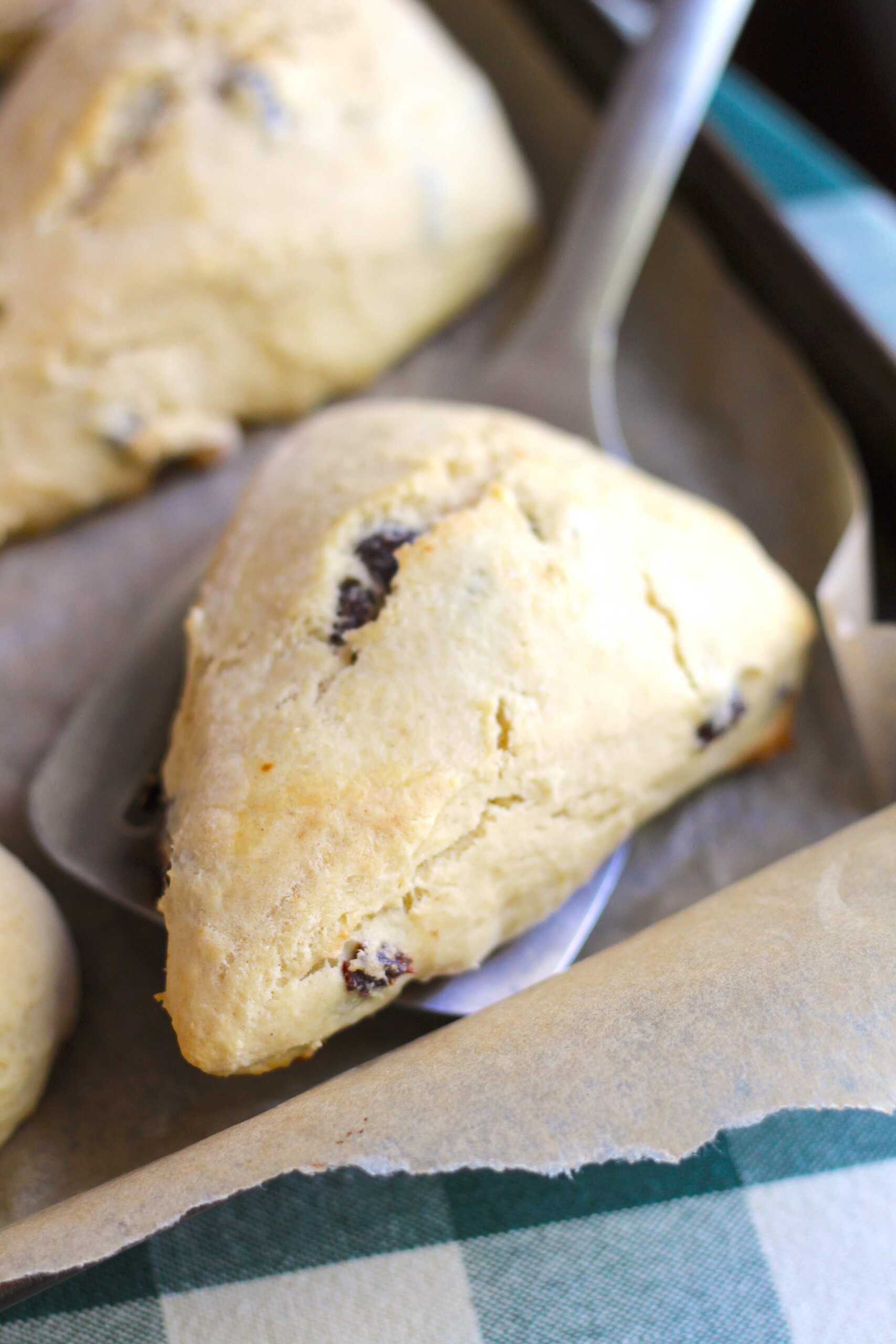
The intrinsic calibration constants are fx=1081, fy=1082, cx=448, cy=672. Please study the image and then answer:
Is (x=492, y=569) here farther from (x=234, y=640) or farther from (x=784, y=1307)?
(x=784, y=1307)

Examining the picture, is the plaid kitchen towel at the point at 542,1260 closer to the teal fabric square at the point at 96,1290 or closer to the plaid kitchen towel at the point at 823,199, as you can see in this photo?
the teal fabric square at the point at 96,1290

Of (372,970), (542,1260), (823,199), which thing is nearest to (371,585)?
(372,970)

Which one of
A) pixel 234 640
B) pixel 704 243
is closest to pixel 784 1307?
pixel 234 640

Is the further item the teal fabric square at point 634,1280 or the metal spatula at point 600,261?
the metal spatula at point 600,261

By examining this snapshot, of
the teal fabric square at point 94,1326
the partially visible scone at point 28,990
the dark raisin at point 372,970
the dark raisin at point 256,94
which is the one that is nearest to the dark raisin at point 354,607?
the dark raisin at point 372,970

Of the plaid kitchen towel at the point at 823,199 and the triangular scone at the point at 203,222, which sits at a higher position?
the triangular scone at the point at 203,222

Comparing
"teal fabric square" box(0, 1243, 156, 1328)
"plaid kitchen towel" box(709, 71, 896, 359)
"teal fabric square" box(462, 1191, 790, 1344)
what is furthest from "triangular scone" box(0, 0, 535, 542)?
"teal fabric square" box(462, 1191, 790, 1344)

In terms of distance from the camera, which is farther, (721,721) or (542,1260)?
(721,721)

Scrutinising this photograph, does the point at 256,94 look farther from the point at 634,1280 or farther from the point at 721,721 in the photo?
the point at 634,1280
